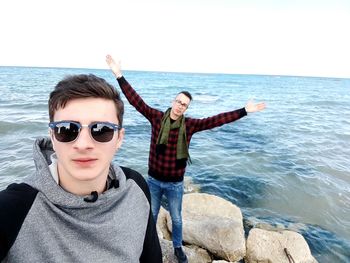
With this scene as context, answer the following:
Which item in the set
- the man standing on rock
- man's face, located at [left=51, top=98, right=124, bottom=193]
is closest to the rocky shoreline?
the man standing on rock

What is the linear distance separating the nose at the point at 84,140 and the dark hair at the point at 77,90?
192mm

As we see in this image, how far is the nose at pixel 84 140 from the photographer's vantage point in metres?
1.66

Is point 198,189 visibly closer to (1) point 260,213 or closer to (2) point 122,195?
(1) point 260,213

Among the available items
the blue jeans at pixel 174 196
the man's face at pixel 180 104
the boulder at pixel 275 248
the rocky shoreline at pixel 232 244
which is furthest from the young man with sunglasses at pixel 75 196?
the boulder at pixel 275 248

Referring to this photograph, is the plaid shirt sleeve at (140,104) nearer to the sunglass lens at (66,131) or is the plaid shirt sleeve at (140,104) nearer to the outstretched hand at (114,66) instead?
the outstretched hand at (114,66)

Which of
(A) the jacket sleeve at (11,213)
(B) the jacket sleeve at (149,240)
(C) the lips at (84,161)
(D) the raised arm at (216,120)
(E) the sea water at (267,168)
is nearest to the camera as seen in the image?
(A) the jacket sleeve at (11,213)

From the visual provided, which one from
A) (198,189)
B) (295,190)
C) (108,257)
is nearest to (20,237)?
(108,257)

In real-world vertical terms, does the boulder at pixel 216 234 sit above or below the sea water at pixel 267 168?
above

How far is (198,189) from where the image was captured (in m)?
10.2

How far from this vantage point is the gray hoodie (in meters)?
1.45

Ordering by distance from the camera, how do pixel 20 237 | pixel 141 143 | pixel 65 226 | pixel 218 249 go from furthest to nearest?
1. pixel 141 143
2. pixel 218 249
3. pixel 65 226
4. pixel 20 237

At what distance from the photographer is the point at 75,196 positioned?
1.60 meters

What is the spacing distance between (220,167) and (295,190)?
325 centimetres

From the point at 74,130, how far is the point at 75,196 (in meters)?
0.37
